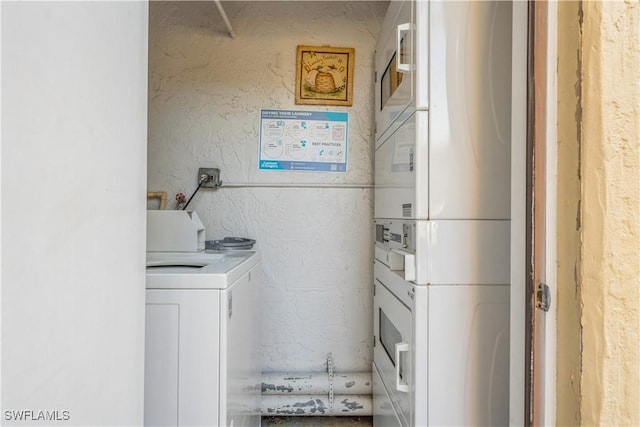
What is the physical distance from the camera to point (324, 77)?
196 centimetres

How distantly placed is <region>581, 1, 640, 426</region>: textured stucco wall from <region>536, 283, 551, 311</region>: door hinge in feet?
0.23

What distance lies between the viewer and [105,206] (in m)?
0.57

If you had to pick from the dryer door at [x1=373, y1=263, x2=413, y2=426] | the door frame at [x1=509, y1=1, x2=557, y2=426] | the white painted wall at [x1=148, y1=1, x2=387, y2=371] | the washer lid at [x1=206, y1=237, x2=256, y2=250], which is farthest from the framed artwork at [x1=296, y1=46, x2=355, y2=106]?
the door frame at [x1=509, y1=1, x2=557, y2=426]

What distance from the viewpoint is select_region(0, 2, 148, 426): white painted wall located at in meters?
0.40

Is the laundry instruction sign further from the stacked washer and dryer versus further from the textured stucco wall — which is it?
the textured stucco wall

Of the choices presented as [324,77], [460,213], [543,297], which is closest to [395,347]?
[460,213]

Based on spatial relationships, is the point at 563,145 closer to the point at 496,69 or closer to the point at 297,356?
the point at 496,69

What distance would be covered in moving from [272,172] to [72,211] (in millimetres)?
1501

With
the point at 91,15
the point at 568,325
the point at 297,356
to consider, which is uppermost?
the point at 91,15

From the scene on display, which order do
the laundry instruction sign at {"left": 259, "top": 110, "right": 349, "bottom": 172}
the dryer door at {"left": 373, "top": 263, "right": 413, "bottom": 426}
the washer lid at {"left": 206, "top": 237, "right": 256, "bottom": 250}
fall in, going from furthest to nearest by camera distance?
the laundry instruction sign at {"left": 259, "top": 110, "right": 349, "bottom": 172}, the washer lid at {"left": 206, "top": 237, "right": 256, "bottom": 250}, the dryer door at {"left": 373, "top": 263, "right": 413, "bottom": 426}

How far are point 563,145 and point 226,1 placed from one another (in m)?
1.97

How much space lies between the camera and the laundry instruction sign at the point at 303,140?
6.41ft

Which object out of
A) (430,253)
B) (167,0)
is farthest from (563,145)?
(167,0)

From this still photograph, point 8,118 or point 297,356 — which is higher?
point 8,118
